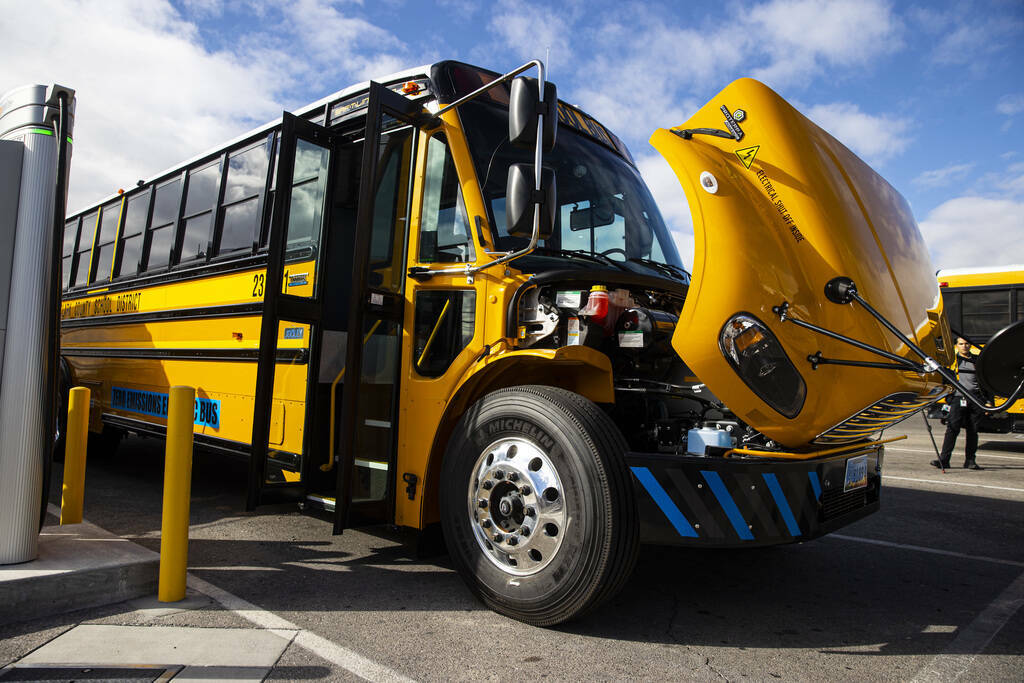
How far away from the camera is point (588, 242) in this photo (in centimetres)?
412

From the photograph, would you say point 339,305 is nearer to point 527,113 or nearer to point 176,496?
point 176,496

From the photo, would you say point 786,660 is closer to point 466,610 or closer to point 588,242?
point 466,610

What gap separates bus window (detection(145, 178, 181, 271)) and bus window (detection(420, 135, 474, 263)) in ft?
11.4

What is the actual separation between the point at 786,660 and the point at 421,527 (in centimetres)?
188

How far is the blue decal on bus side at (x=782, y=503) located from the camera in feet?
9.84

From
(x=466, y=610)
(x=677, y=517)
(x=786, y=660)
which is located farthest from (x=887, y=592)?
(x=466, y=610)

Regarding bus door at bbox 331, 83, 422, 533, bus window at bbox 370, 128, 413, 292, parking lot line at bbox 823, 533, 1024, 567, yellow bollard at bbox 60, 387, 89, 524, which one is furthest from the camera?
parking lot line at bbox 823, 533, 1024, 567

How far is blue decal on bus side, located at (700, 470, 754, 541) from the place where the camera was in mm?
2961

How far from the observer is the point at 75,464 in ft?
14.6

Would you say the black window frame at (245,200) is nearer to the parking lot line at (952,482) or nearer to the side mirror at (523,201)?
the side mirror at (523,201)

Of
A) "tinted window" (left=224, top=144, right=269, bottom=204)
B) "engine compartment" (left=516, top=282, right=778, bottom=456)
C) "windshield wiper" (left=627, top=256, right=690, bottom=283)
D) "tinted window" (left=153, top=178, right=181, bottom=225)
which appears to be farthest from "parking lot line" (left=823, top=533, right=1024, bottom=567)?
"tinted window" (left=153, top=178, right=181, bottom=225)

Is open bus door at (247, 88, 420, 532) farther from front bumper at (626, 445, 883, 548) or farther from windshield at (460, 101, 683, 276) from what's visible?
front bumper at (626, 445, 883, 548)

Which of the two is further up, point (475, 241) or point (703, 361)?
point (475, 241)

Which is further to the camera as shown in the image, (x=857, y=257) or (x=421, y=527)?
(x=421, y=527)
